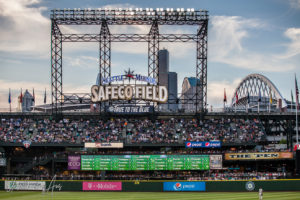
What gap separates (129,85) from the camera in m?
60.4

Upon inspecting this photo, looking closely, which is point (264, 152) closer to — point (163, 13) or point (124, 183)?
point (124, 183)

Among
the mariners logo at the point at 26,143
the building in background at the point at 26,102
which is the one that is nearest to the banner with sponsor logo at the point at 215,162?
the mariners logo at the point at 26,143

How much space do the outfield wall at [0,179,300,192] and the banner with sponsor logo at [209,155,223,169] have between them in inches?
288

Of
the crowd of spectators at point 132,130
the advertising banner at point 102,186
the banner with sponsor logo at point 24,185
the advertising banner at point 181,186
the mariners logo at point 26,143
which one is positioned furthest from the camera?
the crowd of spectators at point 132,130

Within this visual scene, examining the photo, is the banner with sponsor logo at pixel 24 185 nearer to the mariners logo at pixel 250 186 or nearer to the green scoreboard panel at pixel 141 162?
the green scoreboard panel at pixel 141 162

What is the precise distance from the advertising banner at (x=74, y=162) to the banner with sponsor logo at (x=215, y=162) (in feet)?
63.6

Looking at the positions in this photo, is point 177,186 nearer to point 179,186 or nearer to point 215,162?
point 179,186

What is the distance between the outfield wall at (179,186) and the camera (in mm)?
43594

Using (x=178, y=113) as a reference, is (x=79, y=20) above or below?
above

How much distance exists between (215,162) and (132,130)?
16.5m

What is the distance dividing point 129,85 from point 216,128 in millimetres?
17036

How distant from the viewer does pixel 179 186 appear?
45500mm

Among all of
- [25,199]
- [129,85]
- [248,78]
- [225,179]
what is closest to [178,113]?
[129,85]

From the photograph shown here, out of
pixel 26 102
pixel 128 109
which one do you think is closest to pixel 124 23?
pixel 128 109
